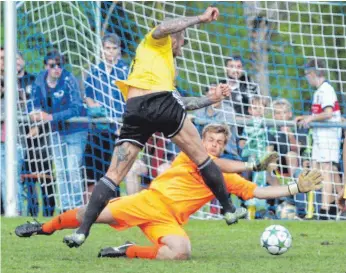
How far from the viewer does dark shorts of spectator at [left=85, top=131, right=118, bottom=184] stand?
12141 millimetres

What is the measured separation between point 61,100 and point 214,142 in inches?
163

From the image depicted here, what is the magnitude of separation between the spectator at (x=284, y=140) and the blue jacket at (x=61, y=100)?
2053 millimetres

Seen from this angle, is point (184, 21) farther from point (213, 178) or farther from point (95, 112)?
point (95, 112)

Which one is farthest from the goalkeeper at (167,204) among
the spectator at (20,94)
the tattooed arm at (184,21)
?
the spectator at (20,94)

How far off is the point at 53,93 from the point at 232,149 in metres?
2.04

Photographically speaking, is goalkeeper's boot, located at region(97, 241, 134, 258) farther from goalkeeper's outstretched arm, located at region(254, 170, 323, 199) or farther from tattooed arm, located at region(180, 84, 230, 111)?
tattooed arm, located at region(180, 84, 230, 111)

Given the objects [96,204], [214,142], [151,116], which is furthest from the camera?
[214,142]

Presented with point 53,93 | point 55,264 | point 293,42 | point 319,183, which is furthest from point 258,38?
point 55,264

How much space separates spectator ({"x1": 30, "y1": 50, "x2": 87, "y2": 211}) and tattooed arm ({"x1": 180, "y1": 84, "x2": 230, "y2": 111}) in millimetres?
3714

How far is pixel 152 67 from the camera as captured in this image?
783 cm

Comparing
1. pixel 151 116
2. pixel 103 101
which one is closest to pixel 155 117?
pixel 151 116

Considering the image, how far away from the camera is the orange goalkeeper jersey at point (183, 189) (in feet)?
26.1

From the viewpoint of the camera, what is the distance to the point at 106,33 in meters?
12.5

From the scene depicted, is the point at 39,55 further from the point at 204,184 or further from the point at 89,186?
the point at 204,184
